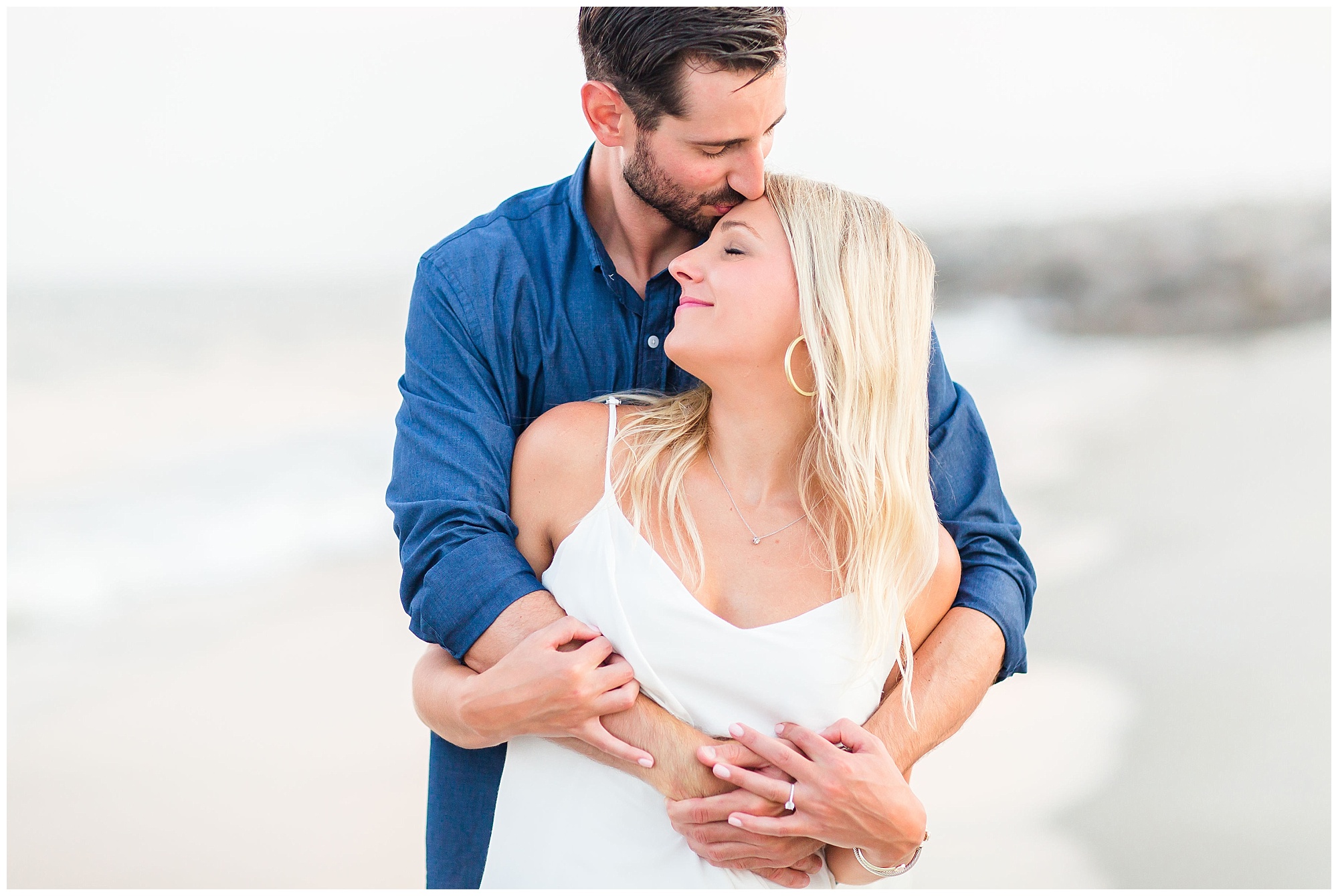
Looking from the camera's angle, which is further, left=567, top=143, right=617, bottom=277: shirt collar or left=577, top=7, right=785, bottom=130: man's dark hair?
left=567, top=143, right=617, bottom=277: shirt collar

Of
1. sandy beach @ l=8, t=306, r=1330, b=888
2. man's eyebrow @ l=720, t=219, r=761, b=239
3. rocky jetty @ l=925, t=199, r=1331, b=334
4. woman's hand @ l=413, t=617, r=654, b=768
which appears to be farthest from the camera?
rocky jetty @ l=925, t=199, r=1331, b=334

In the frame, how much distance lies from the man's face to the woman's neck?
0.34 m

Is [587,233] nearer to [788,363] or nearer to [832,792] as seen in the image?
[788,363]

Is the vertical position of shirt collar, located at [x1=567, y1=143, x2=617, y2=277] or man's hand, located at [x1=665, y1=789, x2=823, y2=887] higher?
shirt collar, located at [x1=567, y1=143, x2=617, y2=277]

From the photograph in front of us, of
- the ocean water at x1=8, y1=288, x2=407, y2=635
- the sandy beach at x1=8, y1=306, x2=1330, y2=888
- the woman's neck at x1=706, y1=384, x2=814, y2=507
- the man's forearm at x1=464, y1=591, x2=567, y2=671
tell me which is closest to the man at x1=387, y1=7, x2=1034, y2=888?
the man's forearm at x1=464, y1=591, x2=567, y2=671

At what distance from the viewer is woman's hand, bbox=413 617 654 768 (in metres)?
1.51

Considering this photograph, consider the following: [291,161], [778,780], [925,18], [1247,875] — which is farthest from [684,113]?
[1247,875]

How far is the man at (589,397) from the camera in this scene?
1.58 m

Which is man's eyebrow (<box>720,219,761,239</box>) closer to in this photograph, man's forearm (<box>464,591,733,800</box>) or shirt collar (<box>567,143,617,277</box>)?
shirt collar (<box>567,143,617,277</box>)

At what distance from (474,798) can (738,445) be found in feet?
2.53

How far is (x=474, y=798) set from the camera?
1861 mm

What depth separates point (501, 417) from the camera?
5.89 feet

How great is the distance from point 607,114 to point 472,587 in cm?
89

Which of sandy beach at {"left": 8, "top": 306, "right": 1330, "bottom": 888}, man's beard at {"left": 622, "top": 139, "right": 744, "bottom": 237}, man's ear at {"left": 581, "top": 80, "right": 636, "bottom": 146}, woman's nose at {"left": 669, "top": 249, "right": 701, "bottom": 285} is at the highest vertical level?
man's ear at {"left": 581, "top": 80, "right": 636, "bottom": 146}
